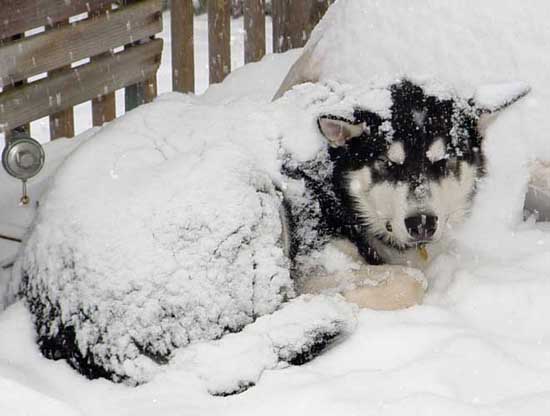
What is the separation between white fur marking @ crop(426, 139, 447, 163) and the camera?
3.63m

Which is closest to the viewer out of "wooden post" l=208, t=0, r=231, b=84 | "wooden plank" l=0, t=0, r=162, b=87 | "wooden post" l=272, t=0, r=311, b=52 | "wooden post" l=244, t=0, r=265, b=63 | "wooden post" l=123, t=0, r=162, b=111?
"wooden plank" l=0, t=0, r=162, b=87

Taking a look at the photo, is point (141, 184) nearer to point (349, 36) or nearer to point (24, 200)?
point (24, 200)

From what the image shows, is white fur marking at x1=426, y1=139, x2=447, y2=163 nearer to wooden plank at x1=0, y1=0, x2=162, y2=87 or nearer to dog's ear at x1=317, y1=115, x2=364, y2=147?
dog's ear at x1=317, y1=115, x2=364, y2=147

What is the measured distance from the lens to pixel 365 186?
3.73 m

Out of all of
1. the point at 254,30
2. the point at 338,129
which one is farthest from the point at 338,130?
the point at 254,30

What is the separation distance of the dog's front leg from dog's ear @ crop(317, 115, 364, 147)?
20.5 inches

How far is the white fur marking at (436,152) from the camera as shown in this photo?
363cm

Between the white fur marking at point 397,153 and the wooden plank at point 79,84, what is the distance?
258 cm

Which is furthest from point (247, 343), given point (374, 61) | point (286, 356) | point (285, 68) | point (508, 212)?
point (285, 68)

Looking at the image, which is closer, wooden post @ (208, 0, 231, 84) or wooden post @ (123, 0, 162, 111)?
wooden post @ (123, 0, 162, 111)

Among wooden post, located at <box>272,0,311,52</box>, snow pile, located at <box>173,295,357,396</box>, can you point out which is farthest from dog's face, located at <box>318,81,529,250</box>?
wooden post, located at <box>272,0,311,52</box>

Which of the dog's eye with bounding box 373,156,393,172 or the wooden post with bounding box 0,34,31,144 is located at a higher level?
the dog's eye with bounding box 373,156,393,172

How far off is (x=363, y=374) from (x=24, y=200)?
2.23 m

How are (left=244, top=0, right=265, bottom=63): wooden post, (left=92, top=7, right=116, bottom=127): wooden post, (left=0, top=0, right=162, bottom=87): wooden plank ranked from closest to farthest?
(left=0, top=0, right=162, bottom=87): wooden plank < (left=92, top=7, right=116, bottom=127): wooden post < (left=244, top=0, right=265, bottom=63): wooden post
